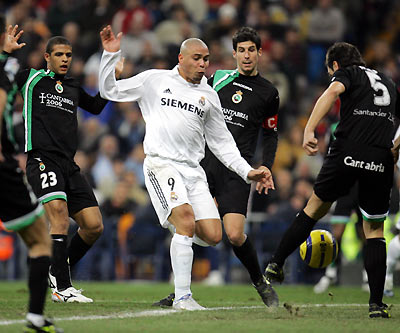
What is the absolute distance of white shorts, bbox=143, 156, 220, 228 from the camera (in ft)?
26.7

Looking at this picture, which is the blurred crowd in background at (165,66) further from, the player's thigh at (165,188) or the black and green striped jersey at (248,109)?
the player's thigh at (165,188)

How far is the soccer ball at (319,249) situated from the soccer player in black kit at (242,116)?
2.22ft

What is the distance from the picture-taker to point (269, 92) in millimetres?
9578

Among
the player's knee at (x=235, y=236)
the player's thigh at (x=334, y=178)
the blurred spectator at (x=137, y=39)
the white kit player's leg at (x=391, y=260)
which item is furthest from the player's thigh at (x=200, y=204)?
the blurred spectator at (x=137, y=39)

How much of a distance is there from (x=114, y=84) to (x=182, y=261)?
5.68 ft

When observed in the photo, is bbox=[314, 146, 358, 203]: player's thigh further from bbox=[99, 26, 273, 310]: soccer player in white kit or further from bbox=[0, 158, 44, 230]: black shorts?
bbox=[0, 158, 44, 230]: black shorts

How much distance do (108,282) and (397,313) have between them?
8.05 m

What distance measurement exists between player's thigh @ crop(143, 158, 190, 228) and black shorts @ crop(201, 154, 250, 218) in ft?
3.16

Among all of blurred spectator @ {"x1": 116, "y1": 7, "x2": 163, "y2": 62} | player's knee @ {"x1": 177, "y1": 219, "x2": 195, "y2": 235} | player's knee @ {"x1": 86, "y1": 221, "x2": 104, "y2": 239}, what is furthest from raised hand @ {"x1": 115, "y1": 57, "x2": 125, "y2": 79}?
blurred spectator @ {"x1": 116, "y1": 7, "x2": 163, "y2": 62}

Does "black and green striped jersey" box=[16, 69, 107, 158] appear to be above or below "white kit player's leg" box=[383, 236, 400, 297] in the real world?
above

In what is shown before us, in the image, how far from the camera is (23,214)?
6207mm

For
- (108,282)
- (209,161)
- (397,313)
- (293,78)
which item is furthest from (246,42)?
(293,78)

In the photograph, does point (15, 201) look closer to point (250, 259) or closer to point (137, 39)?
point (250, 259)

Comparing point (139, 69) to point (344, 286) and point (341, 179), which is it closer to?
point (344, 286)
